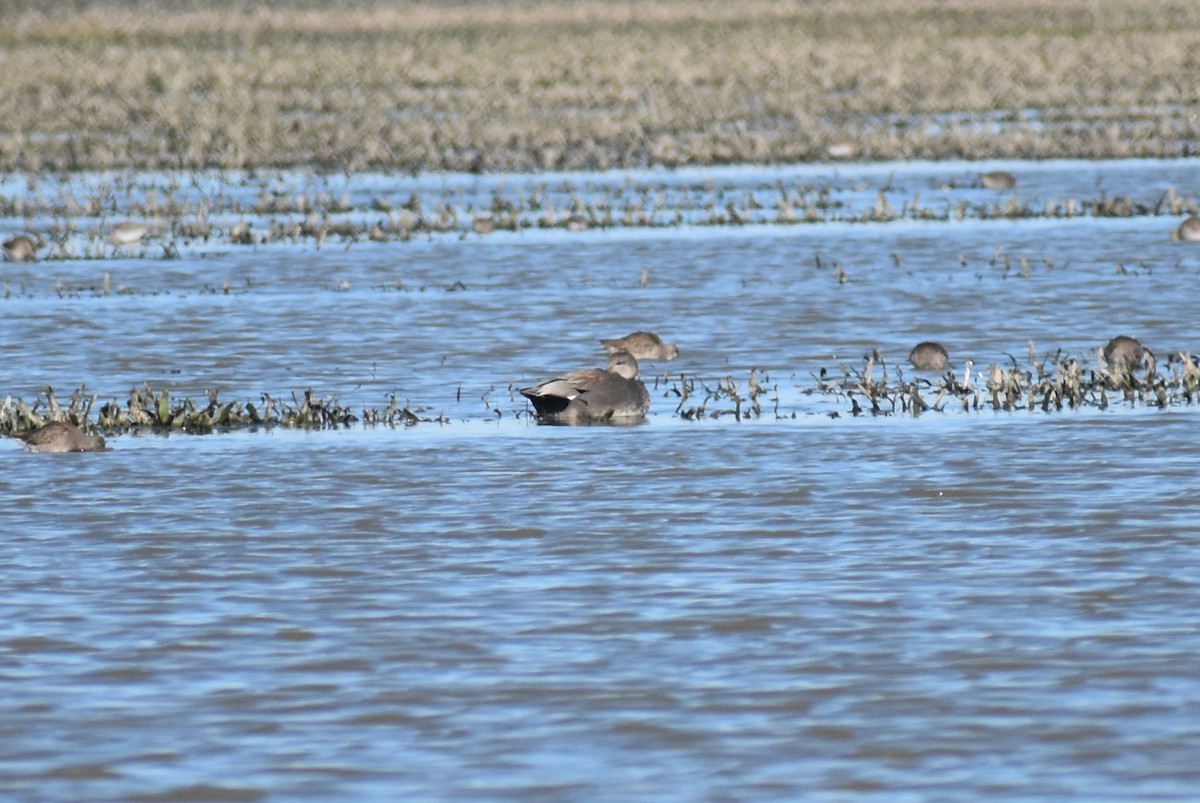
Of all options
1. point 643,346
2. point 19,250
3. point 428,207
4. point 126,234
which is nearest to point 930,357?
point 643,346

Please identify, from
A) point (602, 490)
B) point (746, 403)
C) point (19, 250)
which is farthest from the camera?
point (19, 250)

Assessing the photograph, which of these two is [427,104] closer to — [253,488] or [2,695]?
[253,488]

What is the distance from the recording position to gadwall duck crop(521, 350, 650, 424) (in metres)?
11.8

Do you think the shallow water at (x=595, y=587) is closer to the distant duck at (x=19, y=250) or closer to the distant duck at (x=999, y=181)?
the distant duck at (x=19, y=250)

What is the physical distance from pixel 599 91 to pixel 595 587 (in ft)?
112

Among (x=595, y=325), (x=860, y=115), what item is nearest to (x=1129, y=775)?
(x=595, y=325)

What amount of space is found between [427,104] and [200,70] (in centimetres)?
804

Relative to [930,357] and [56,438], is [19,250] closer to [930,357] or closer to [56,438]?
[930,357]

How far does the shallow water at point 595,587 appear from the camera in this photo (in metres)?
6.03

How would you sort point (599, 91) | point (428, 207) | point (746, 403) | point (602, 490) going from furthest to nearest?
point (599, 91) → point (428, 207) → point (746, 403) → point (602, 490)

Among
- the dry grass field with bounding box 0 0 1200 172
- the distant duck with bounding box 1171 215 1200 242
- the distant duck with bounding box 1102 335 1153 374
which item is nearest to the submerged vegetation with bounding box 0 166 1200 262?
the distant duck with bounding box 1171 215 1200 242

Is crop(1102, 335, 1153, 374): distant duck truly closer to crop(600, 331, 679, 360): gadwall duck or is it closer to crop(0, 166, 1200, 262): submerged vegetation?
crop(600, 331, 679, 360): gadwall duck

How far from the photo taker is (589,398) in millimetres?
11859

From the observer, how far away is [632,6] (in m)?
77.9
